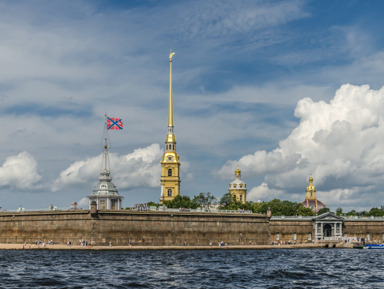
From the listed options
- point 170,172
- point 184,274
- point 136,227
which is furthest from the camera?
point 170,172

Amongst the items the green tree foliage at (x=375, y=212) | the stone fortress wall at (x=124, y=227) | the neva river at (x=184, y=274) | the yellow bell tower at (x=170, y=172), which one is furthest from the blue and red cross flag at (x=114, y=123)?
the green tree foliage at (x=375, y=212)

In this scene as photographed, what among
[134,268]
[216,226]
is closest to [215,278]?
[134,268]

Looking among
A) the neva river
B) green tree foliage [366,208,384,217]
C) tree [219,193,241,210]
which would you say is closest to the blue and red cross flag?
the neva river

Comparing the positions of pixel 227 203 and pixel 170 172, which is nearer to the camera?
pixel 227 203

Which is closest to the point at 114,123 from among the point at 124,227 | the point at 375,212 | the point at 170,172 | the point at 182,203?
the point at 124,227

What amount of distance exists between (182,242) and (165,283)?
55426mm

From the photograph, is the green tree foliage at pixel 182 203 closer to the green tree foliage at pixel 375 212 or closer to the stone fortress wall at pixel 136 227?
the stone fortress wall at pixel 136 227

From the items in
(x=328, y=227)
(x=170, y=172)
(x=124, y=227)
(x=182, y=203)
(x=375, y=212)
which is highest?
(x=170, y=172)

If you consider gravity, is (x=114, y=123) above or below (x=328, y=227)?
above

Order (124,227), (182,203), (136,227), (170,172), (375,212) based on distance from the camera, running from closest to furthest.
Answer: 1. (124,227)
2. (136,227)
3. (182,203)
4. (170,172)
5. (375,212)

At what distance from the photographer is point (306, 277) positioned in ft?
177

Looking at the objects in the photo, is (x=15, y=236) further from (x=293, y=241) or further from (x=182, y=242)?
(x=293, y=241)

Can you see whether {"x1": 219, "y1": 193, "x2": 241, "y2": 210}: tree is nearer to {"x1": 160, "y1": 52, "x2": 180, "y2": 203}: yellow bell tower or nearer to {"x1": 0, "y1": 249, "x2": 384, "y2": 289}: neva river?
{"x1": 160, "y1": 52, "x2": 180, "y2": 203}: yellow bell tower

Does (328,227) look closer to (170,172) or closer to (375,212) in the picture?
(170,172)
